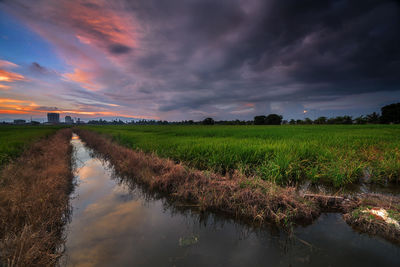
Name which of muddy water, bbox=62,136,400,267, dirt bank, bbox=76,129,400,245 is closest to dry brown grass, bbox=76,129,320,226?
dirt bank, bbox=76,129,400,245

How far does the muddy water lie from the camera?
239cm

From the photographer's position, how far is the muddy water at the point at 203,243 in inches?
94.0

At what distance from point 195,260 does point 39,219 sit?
2.89 meters

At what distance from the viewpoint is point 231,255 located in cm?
255

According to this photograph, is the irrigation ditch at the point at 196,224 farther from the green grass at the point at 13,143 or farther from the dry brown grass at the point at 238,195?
the green grass at the point at 13,143

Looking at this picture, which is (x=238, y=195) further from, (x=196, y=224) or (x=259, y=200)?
(x=196, y=224)

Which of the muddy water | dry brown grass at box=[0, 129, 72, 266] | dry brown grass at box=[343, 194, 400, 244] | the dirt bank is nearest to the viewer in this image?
dry brown grass at box=[0, 129, 72, 266]

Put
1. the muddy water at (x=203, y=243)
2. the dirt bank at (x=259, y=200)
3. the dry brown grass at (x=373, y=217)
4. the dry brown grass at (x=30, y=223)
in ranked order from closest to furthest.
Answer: the dry brown grass at (x=30, y=223) → the muddy water at (x=203, y=243) → the dry brown grass at (x=373, y=217) → the dirt bank at (x=259, y=200)

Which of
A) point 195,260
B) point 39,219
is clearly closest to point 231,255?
point 195,260

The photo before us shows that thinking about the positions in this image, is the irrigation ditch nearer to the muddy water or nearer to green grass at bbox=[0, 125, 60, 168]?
the muddy water

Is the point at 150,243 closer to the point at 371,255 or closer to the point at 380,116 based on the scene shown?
the point at 371,255

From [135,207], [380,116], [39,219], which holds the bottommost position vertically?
[135,207]

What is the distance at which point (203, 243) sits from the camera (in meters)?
2.84

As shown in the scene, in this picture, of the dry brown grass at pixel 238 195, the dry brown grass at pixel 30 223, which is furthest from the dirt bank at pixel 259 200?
the dry brown grass at pixel 30 223
